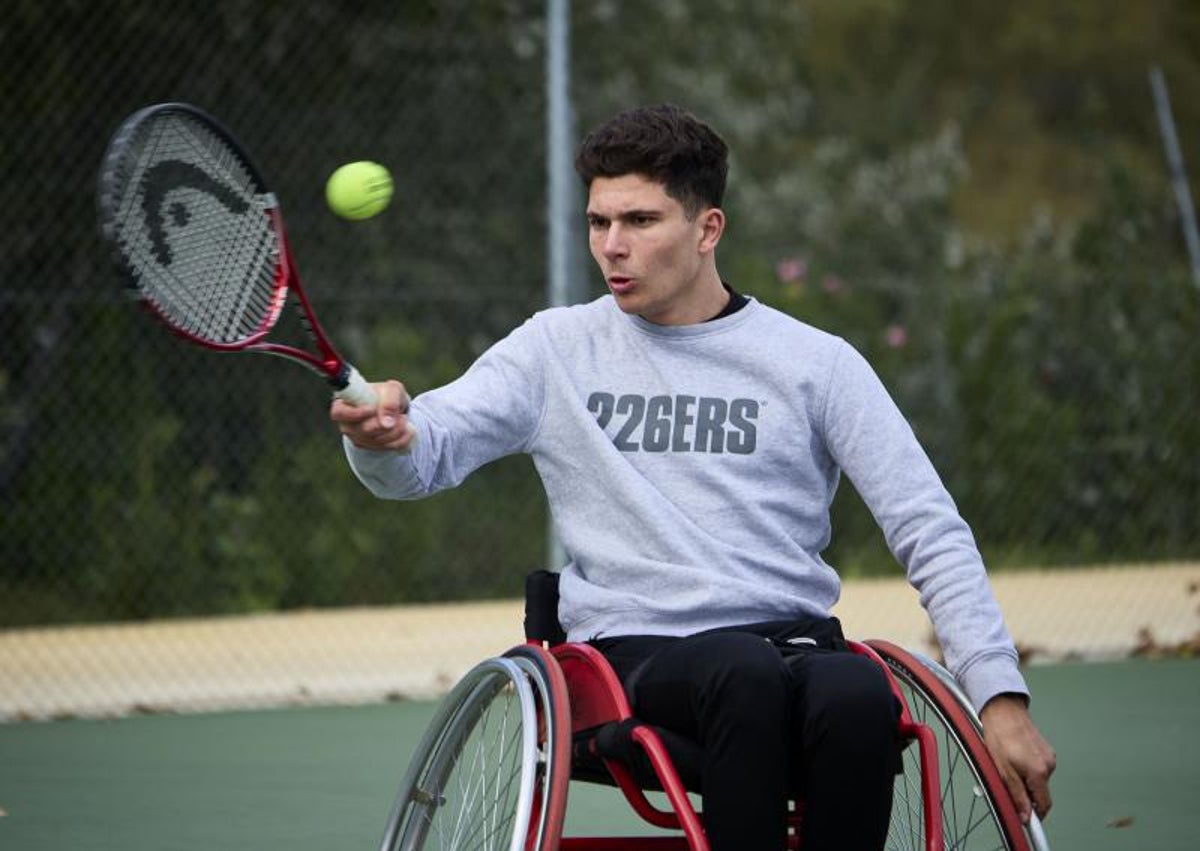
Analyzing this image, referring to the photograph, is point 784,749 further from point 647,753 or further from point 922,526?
point 922,526

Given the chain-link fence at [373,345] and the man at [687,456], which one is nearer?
the man at [687,456]

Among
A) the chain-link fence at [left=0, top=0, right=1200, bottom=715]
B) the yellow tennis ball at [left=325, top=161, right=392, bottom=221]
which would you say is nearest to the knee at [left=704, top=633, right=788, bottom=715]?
the yellow tennis ball at [left=325, top=161, right=392, bottom=221]

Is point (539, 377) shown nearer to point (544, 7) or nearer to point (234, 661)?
point (234, 661)

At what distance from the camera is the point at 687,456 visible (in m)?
2.84

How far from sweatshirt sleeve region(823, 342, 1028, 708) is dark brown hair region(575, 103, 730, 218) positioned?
0.29m

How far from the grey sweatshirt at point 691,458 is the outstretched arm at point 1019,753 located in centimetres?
19

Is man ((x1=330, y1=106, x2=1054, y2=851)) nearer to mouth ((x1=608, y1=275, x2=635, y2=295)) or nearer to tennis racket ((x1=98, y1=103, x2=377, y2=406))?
mouth ((x1=608, y1=275, x2=635, y2=295))

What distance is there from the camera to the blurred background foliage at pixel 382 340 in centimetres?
701

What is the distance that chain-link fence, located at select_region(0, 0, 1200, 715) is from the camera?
23.0 ft

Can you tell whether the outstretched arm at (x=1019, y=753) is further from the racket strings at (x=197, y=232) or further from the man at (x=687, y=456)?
the racket strings at (x=197, y=232)

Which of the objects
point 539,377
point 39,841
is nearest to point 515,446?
point 539,377

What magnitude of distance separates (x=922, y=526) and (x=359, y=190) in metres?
0.93

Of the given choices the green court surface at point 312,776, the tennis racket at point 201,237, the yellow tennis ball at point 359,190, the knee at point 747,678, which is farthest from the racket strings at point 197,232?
the green court surface at point 312,776

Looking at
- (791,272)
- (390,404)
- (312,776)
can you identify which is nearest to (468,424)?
(390,404)
